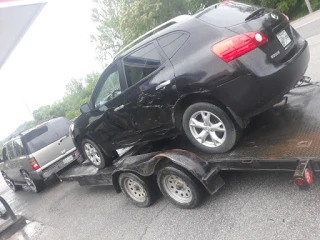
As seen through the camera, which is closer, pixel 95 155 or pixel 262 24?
pixel 262 24

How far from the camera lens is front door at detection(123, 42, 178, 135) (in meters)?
4.08

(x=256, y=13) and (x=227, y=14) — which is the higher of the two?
(x=227, y=14)

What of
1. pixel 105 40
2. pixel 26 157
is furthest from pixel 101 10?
pixel 26 157

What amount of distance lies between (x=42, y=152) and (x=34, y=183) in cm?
93

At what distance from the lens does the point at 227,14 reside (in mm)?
3953

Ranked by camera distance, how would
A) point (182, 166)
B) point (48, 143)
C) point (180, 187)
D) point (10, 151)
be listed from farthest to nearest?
point (10, 151) < point (48, 143) < point (180, 187) < point (182, 166)

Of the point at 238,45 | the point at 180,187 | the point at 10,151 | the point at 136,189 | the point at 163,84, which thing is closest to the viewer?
the point at 238,45

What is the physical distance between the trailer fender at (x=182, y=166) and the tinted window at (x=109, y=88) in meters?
1.17

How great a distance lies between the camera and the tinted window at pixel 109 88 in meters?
4.92

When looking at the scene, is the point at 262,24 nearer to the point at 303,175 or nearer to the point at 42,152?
the point at 303,175

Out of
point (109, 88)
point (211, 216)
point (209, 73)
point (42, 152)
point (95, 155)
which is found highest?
point (109, 88)

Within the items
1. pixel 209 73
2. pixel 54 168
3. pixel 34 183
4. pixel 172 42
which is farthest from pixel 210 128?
pixel 34 183

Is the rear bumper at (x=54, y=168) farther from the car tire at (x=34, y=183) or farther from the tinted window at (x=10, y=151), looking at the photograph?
the tinted window at (x=10, y=151)

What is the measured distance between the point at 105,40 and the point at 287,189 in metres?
39.7
